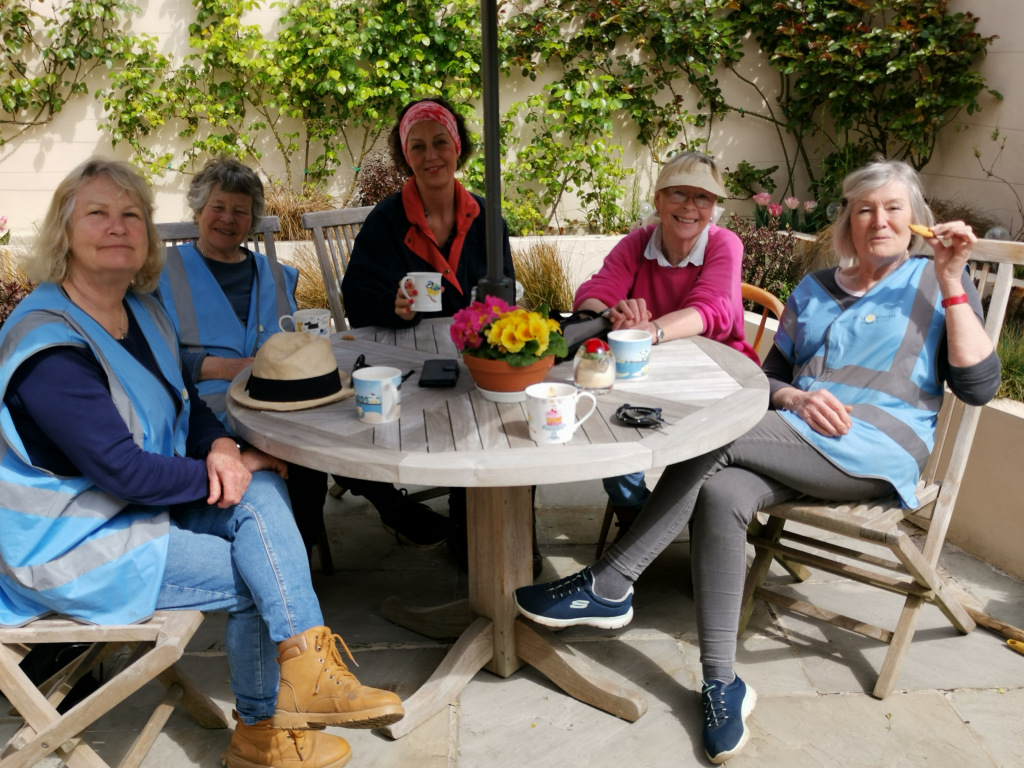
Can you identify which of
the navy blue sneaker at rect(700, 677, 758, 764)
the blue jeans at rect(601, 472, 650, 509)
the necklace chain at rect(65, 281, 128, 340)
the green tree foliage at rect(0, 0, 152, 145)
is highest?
the green tree foliage at rect(0, 0, 152, 145)

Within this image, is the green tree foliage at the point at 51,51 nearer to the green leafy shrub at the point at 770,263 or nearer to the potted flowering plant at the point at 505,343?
the green leafy shrub at the point at 770,263

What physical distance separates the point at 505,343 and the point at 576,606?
754mm

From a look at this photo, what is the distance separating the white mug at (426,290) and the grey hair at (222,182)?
0.71 metres

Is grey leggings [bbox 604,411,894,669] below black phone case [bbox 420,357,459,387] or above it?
below

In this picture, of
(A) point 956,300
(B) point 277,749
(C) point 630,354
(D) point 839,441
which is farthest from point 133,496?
(A) point 956,300

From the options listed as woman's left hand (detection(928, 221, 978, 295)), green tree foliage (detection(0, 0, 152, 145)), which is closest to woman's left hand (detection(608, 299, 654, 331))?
woman's left hand (detection(928, 221, 978, 295))

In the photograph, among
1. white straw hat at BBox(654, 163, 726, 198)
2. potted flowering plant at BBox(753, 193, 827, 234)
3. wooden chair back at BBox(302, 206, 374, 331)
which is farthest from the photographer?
potted flowering plant at BBox(753, 193, 827, 234)

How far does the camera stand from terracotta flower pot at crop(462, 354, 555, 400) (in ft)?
6.35

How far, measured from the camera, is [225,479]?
188 cm

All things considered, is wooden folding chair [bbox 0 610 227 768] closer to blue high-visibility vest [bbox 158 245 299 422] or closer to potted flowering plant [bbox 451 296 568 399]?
potted flowering plant [bbox 451 296 568 399]

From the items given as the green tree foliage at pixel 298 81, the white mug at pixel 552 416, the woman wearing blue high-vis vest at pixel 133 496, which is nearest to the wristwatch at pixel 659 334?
the white mug at pixel 552 416

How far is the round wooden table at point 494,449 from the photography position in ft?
5.54

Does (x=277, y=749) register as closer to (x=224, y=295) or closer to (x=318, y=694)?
(x=318, y=694)

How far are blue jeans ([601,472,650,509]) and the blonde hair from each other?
1.46 m
